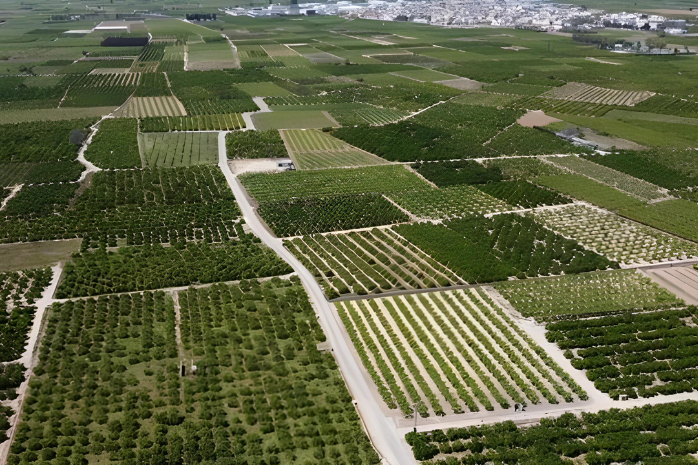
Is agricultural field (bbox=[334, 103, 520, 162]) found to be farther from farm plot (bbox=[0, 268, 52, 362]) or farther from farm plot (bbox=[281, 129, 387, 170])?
farm plot (bbox=[0, 268, 52, 362])

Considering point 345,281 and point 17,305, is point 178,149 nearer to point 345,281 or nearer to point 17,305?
point 17,305

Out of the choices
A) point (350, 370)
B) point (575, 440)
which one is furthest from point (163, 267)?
point (575, 440)

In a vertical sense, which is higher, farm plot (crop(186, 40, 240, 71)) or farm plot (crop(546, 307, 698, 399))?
farm plot (crop(186, 40, 240, 71))

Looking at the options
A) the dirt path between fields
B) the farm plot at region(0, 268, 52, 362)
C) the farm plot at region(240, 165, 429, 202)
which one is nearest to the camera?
the dirt path between fields

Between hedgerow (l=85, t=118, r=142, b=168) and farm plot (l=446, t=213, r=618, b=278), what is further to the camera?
hedgerow (l=85, t=118, r=142, b=168)

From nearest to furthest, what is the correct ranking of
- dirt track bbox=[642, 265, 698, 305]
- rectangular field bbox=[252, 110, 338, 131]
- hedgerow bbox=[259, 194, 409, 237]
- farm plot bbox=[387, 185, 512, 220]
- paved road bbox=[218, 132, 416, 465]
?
paved road bbox=[218, 132, 416, 465], dirt track bbox=[642, 265, 698, 305], hedgerow bbox=[259, 194, 409, 237], farm plot bbox=[387, 185, 512, 220], rectangular field bbox=[252, 110, 338, 131]

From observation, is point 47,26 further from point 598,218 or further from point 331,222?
point 598,218

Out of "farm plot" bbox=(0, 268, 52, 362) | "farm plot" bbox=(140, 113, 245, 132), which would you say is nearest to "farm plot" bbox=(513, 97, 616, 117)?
"farm plot" bbox=(140, 113, 245, 132)

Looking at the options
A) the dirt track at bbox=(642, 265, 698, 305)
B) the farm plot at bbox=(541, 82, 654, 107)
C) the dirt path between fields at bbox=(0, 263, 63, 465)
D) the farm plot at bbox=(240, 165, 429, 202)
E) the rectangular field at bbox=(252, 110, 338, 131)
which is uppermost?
the farm plot at bbox=(541, 82, 654, 107)
